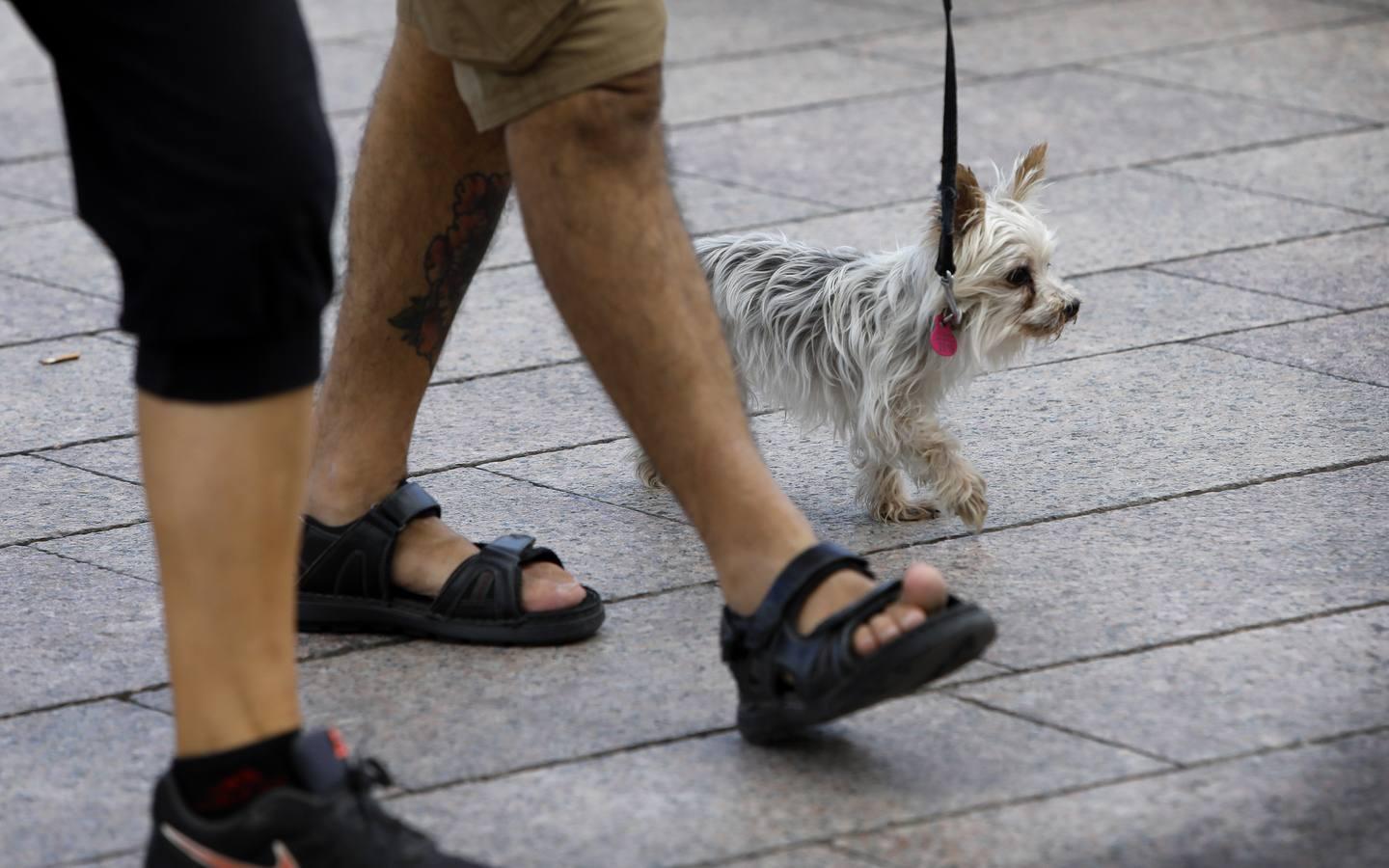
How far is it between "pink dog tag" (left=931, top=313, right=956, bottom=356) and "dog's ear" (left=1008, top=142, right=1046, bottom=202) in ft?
1.37

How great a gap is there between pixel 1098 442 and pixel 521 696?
1857 millimetres

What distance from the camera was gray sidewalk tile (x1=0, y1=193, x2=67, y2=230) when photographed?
23.4 ft

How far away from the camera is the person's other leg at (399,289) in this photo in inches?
154

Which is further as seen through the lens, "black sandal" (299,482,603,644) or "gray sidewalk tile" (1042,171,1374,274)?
"gray sidewalk tile" (1042,171,1374,274)

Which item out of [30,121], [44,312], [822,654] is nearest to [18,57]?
[30,121]

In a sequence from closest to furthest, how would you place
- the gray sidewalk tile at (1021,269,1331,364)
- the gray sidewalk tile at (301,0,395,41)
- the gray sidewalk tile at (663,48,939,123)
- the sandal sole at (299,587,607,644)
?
1. the sandal sole at (299,587,607,644)
2. the gray sidewalk tile at (1021,269,1331,364)
3. the gray sidewalk tile at (663,48,939,123)
4. the gray sidewalk tile at (301,0,395,41)

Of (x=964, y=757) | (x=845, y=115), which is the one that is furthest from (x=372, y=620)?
(x=845, y=115)

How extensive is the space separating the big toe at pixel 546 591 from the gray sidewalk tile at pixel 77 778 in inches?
27.3

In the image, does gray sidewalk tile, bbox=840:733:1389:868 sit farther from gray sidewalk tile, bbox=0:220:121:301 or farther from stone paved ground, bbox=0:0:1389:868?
gray sidewalk tile, bbox=0:220:121:301

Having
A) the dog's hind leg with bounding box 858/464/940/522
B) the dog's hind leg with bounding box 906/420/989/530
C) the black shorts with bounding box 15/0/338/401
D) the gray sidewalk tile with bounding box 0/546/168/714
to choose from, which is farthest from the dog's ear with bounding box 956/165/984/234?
the black shorts with bounding box 15/0/338/401

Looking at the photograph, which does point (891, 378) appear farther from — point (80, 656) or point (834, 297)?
point (80, 656)

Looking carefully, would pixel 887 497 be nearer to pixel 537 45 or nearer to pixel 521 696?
pixel 521 696

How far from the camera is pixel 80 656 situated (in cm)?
383

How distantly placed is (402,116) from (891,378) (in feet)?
4.41
